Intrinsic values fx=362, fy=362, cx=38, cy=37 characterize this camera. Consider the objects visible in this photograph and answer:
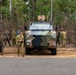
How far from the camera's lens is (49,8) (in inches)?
2132

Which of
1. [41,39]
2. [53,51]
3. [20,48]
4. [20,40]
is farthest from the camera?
[53,51]

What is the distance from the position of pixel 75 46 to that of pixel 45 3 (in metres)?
24.8

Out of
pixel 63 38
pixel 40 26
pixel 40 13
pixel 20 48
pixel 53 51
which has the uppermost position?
pixel 40 13

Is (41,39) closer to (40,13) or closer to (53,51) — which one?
(53,51)

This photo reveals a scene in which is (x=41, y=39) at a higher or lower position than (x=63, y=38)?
lower

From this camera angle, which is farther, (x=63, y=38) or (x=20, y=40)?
(x=63, y=38)

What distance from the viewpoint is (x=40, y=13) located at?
5116 centimetres

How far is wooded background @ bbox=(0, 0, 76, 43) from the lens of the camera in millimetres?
35372

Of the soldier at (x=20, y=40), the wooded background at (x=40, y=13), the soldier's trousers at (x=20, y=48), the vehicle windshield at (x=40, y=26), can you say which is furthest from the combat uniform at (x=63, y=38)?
the soldier at (x=20, y=40)

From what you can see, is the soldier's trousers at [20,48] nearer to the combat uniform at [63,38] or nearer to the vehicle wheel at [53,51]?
the vehicle wheel at [53,51]

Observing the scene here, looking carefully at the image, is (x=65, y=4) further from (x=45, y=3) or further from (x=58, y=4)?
(x=45, y=3)

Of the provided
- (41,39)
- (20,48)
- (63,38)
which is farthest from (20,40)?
(63,38)

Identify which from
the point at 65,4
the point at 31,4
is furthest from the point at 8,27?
the point at 31,4

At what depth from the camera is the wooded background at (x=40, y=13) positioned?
1393 inches
